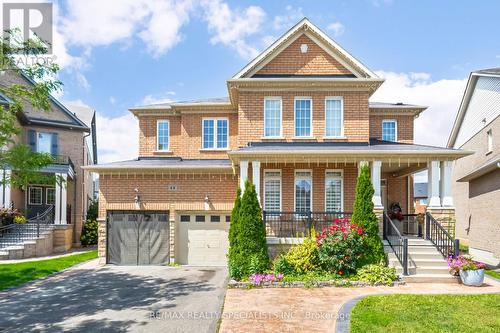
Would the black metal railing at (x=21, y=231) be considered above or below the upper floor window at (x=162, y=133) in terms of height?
below

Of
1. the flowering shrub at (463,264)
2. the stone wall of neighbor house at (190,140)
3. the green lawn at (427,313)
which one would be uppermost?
the stone wall of neighbor house at (190,140)


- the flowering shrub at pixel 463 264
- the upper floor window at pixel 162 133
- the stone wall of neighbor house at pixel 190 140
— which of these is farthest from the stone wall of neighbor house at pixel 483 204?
the upper floor window at pixel 162 133

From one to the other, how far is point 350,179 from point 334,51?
534 centimetres

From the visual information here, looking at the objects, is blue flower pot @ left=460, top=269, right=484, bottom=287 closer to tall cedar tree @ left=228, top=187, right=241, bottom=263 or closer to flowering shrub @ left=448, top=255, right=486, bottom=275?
flowering shrub @ left=448, top=255, right=486, bottom=275

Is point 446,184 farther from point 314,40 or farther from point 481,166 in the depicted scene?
point 314,40

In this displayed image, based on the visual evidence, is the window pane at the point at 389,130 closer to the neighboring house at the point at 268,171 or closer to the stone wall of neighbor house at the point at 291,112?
the neighboring house at the point at 268,171

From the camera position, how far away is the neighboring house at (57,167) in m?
20.5

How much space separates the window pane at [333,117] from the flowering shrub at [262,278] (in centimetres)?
666

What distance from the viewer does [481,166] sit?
57.8 feet

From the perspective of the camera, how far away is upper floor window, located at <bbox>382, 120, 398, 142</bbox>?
1759cm

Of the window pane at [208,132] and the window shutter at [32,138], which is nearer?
the window pane at [208,132]

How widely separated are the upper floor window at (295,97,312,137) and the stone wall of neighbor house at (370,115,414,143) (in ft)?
14.0

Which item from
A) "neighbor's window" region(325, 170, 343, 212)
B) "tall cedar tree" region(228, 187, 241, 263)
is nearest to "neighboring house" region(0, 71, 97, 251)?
"tall cedar tree" region(228, 187, 241, 263)

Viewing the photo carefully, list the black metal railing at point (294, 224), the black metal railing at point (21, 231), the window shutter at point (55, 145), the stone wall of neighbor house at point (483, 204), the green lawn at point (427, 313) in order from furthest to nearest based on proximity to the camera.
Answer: the window shutter at point (55, 145), the black metal railing at point (21, 231), the stone wall of neighbor house at point (483, 204), the black metal railing at point (294, 224), the green lawn at point (427, 313)
